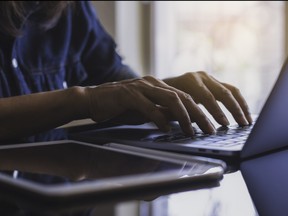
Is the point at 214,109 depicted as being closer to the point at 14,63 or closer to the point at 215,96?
the point at 215,96

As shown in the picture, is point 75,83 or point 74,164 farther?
point 75,83

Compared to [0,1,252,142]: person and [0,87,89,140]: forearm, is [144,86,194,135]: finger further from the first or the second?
[0,87,89,140]: forearm

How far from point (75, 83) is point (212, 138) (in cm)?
77

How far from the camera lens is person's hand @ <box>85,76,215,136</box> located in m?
0.61

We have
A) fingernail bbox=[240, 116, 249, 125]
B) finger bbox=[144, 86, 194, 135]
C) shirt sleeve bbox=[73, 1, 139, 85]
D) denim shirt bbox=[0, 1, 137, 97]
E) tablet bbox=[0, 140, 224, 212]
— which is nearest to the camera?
tablet bbox=[0, 140, 224, 212]

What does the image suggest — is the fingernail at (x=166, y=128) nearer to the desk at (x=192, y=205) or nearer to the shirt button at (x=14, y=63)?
the desk at (x=192, y=205)

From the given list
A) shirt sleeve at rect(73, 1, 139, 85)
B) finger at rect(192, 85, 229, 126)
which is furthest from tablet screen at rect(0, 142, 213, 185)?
shirt sleeve at rect(73, 1, 139, 85)

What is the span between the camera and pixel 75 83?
1304 millimetres

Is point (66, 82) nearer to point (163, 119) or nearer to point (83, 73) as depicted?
point (83, 73)

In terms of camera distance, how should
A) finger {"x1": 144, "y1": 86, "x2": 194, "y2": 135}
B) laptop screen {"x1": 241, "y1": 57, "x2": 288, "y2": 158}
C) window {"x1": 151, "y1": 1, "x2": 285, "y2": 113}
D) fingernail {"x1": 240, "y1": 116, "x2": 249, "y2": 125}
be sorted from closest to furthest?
laptop screen {"x1": 241, "y1": 57, "x2": 288, "y2": 158} < finger {"x1": 144, "y1": 86, "x2": 194, "y2": 135} < fingernail {"x1": 240, "y1": 116, "x2": 249, "y2": 125} < window {"x1": 151, "y1": 1, "x2": 285, "y2": 113}

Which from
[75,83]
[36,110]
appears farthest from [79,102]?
[75,83]

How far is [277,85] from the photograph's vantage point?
0.50 meters

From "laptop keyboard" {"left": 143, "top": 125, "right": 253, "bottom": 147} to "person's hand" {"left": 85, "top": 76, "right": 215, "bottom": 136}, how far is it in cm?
1

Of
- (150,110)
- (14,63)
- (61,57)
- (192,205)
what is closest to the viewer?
(192,205)
